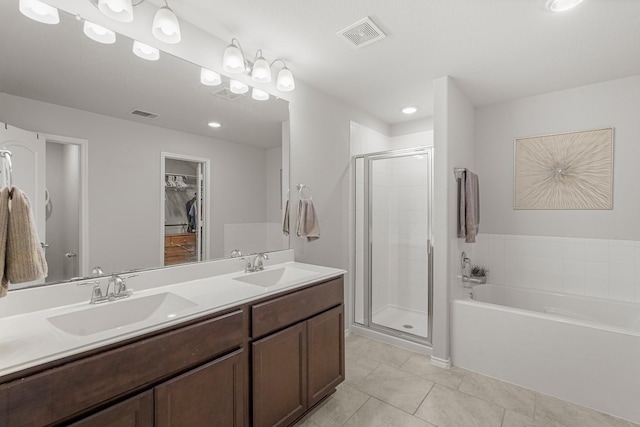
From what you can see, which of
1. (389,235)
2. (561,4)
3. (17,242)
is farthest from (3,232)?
(389,235)

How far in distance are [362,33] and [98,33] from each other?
1.46 m

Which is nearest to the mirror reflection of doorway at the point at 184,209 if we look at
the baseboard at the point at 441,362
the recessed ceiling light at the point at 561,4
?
the baseboard at the point at 441,362

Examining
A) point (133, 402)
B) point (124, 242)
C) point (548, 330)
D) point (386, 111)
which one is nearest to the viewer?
point (133, 402)

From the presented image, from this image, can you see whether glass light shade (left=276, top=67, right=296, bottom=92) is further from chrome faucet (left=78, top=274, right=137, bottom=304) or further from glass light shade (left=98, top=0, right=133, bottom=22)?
chrome faucet (left=78, top=274, right=137, bottom=304)

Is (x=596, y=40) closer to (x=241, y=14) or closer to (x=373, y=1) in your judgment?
(x=373, y=1)

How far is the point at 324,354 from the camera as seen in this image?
190 cm

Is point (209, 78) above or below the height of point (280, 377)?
above

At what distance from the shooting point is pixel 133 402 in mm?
1041

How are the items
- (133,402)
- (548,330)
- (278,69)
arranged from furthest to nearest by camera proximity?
(278,69), (548,330), (133,402)

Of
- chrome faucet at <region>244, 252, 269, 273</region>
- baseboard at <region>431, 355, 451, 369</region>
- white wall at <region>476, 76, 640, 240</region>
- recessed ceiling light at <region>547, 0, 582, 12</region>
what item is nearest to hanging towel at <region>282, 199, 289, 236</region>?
chrome faucet at <region>244, 252, 269, 273</region>

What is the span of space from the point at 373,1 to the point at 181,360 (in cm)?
200

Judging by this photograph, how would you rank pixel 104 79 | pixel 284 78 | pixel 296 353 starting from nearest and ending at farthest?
pixel 104 79 < pixel 296 353 < pixel 284 78

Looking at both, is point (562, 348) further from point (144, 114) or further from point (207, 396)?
point (144, 114)

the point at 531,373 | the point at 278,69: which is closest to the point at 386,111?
the point at 278,69
